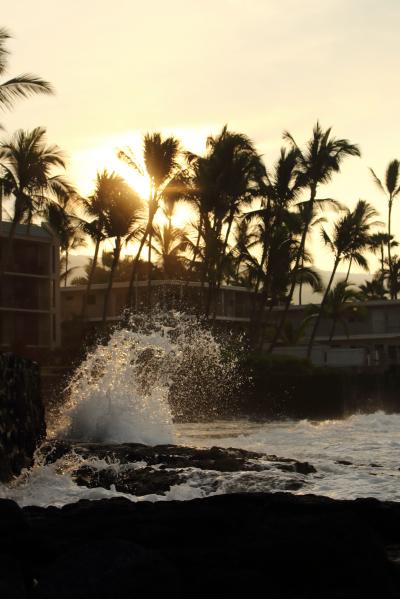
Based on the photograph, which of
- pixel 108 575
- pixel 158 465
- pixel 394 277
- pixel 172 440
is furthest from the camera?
pixel 394 277

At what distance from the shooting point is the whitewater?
10617mm

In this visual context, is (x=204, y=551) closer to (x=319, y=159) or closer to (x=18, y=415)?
(x=18, y=415)

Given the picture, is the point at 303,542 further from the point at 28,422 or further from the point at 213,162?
the point at 213,162

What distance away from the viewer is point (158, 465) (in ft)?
39.4

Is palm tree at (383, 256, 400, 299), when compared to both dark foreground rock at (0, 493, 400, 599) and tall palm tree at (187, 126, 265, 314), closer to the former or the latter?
tall palm tree at (187, 126, 265, 314)

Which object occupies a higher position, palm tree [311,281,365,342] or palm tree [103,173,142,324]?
palm tree [103,173,142,324]

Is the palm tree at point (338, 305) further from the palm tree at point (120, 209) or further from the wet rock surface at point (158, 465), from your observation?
the wet rock surface at point (158, 465)

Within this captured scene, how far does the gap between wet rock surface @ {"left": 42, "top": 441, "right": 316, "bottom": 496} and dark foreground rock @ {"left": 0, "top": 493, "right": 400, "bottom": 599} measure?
300cm

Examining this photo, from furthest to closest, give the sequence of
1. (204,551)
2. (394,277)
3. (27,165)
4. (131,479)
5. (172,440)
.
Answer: (394,277) < (27,165) < (172,440) < (131,479) < (204,551)

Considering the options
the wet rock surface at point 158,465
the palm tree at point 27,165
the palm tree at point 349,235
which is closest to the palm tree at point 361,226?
the palm tree at point 349,235

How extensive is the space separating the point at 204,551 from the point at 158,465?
20.4ft

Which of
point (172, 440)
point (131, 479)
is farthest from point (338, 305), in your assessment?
point (131, 479)

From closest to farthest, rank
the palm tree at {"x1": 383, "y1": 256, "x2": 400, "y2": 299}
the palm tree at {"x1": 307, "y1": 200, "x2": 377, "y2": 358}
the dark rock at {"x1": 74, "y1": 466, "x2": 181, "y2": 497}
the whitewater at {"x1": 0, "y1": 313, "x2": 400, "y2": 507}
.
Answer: the dark rock at {"x1": 74, "y1": 466, "x2": 181, "y2": 497}, the whitewater at {"x1": 0, "y1": 313, "x2": 400, "y2": 507}, the palm tree at {"x1": 307, "y1": 200, "x2": 377, "y2": 358}, the palm tree at {"x1": 383, "y1": 256, "x2": 400, "y2": 299}

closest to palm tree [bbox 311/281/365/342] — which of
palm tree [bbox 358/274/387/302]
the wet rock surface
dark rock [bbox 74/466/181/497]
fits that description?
palm tree [bbox 358/274/387/302]
